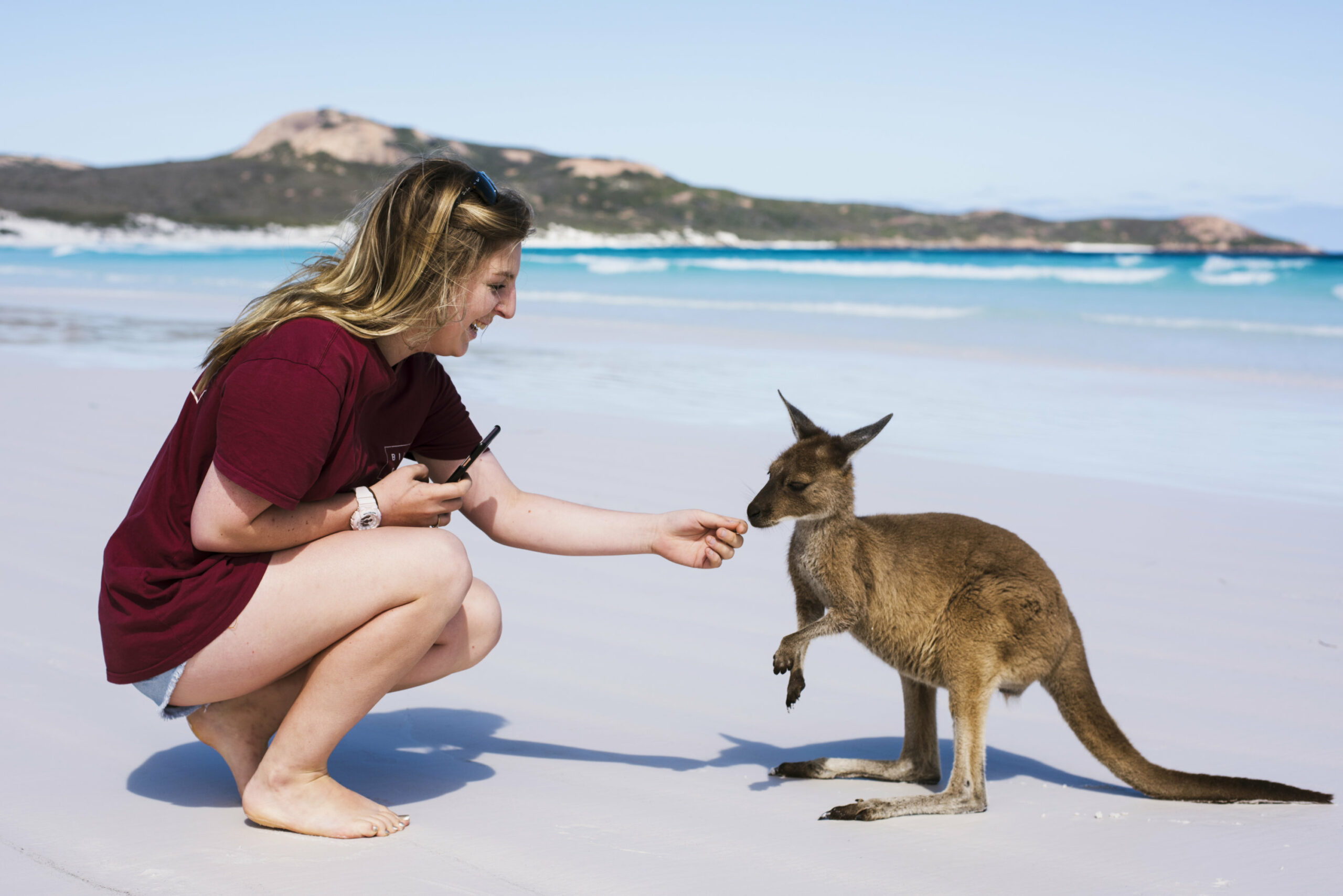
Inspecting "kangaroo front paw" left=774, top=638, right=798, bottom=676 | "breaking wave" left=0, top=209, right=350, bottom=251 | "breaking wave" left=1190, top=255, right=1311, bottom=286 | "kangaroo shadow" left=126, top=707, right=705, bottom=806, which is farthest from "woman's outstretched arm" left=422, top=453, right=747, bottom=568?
"breaking wave" left=0, top=209, right=350, bottom=251

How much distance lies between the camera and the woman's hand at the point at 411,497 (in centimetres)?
201

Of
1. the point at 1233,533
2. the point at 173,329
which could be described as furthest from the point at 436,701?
the point at 173,329

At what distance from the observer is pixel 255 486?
1.77 meters

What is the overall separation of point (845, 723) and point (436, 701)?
3.23ft

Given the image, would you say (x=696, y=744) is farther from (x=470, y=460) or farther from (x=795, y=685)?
(x=470, y=460)

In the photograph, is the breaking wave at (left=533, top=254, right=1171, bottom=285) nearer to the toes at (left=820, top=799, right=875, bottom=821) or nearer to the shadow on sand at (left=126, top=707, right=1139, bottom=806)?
the shadow on sand at (left=126, top=707, right=1139, bottom=806)

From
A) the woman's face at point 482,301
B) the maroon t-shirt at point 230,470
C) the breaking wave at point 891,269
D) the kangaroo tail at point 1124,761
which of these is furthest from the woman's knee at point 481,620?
the breaking wave at point 891,269

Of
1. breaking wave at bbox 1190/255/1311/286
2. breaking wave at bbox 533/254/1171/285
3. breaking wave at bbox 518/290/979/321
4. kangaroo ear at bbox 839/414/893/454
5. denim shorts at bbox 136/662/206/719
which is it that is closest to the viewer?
denim shorts at bbox 136/662/206/719

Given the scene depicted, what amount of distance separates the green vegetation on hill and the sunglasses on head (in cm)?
4448

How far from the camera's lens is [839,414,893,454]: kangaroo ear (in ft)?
7.09

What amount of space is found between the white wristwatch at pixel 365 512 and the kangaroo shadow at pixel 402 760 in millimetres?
566

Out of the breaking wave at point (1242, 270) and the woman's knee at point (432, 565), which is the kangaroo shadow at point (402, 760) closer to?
the woman's knee at point (432, 565)

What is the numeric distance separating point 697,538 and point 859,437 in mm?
395

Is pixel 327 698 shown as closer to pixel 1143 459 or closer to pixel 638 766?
pixel 638 766
